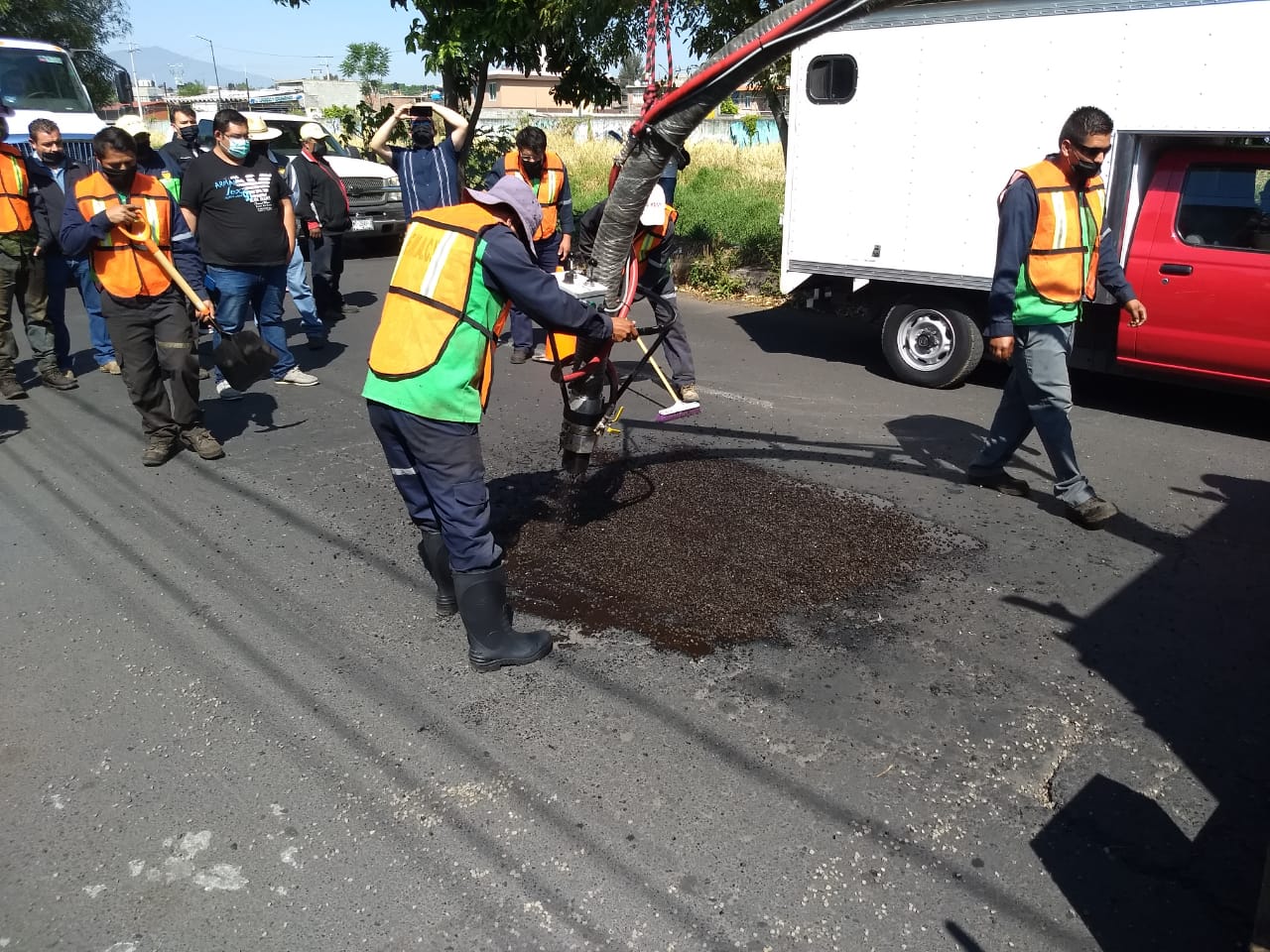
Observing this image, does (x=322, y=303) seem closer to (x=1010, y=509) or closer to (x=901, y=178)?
(x=901, y=178)

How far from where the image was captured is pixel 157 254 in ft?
19.2

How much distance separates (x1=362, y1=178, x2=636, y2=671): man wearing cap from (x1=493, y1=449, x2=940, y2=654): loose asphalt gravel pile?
69 cm

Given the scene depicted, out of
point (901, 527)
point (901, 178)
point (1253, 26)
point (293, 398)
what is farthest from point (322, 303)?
point (1253, 26)

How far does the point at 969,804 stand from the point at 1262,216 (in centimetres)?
538

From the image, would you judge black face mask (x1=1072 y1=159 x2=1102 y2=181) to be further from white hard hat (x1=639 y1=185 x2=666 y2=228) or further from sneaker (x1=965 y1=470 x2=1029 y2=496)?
white hard hat (x1=639 y1=185 x2=666 y2=228)

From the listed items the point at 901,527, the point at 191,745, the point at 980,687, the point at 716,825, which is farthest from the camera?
the point at 901,527

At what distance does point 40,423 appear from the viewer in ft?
23.1

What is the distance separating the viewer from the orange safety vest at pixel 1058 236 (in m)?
4.92

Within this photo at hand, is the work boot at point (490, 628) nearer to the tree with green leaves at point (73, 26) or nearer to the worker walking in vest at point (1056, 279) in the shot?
A: the worker walking in vest at point (1056, 279)

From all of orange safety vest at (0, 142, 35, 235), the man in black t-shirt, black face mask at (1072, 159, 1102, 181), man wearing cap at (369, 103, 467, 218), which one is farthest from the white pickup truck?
black face mask at (1072, 159, 1102, 181)

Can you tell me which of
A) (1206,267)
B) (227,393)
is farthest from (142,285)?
(1206,267)

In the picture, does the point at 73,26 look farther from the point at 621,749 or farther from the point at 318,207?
the point at 621,749

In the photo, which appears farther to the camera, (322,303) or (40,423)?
(322,303)

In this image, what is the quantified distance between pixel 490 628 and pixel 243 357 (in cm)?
325
